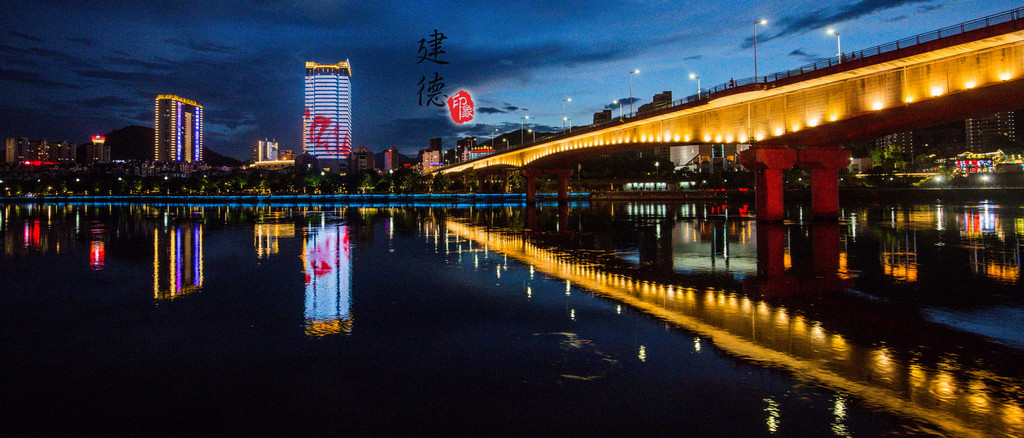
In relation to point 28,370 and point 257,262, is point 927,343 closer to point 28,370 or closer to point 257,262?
point 28,370

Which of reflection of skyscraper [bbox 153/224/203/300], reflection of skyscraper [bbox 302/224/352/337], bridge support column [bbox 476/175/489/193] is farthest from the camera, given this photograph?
bridge support column [bbox 476/175/489/193]

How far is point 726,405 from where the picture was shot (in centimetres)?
689

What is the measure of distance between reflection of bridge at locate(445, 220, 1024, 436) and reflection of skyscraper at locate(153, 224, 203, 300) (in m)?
11.6

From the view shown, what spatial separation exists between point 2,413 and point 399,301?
7.82 metres

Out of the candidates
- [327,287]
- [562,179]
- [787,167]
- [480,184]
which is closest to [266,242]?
[327,287]

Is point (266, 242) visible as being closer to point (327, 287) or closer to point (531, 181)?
point (327, 287)

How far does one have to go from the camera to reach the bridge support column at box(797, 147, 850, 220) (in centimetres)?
4272

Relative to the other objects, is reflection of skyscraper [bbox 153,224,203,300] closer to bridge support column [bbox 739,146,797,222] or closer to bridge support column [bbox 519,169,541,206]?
bridge support column [bbox 739,146,797,222]

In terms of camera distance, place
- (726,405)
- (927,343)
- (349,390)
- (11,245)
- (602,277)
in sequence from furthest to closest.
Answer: (11,245) → (602,277) → (927,343) → (349,390) → (726,405)

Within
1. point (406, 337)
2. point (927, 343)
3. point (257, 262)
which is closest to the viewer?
point (927, 343)

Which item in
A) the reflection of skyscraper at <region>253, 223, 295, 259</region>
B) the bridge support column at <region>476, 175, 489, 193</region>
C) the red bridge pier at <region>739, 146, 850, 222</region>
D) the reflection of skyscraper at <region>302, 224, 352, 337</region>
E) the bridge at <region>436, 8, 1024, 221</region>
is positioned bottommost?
the reflection of skyscraper at <region>302, 224, 352, 337</region>

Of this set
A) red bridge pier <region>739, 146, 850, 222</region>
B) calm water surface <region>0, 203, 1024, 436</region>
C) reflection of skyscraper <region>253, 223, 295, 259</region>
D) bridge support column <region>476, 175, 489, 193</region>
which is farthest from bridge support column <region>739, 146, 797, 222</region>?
bridge support column <region>476, 175, 489, 193</region>

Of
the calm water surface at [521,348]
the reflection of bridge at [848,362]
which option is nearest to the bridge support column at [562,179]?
the calm water surface at [521,348]

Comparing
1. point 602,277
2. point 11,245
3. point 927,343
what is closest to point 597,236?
point 602,277
